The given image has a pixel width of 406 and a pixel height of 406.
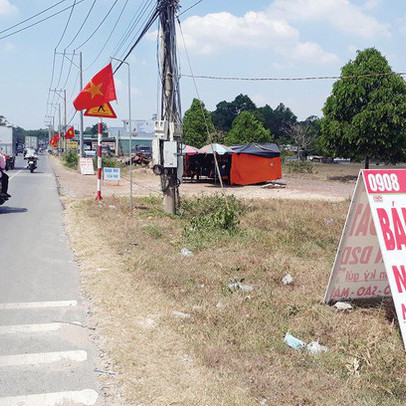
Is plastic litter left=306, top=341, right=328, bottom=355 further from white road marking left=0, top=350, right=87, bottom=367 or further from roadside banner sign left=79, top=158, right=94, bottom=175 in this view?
roadside banner sign left=79, top=158, right=94, bottom=175

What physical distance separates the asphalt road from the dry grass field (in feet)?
0.67

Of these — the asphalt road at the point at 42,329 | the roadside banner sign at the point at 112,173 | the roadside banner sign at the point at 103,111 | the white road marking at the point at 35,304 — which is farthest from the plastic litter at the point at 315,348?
the roadside banner sign at the point at 112,173

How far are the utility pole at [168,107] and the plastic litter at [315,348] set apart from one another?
8.01 metres

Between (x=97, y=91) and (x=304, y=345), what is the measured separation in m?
10.3

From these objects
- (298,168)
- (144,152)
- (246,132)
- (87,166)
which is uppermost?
(246,132)

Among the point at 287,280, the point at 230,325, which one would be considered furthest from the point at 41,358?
the point at 287,280

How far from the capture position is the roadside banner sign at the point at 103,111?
Result: 13.5 m

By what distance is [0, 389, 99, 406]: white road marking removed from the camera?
3.45m

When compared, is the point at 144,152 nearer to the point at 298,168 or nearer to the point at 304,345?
the point at 298,168

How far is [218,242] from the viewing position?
8641 mm

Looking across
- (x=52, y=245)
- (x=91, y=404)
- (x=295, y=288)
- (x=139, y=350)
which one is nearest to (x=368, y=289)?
(x=295, y=288)

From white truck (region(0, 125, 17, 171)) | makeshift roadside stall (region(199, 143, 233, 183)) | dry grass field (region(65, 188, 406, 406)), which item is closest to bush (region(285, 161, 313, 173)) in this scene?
makeshift roadside stall (region(199, 143, 233, 183))

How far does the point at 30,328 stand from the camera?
16.1 ft

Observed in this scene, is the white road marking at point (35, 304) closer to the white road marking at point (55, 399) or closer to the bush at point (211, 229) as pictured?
the white road marking at point (55, 399)
